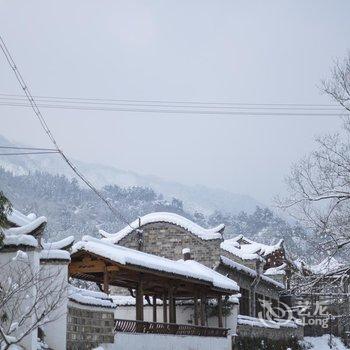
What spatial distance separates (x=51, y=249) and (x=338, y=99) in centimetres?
799

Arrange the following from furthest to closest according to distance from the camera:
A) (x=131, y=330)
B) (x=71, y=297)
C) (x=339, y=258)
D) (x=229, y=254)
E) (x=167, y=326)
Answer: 1. (x=229, y=254)
2. (x=167, y=326)
3. (x=131, y=330)
4. (x=339, y=258)
5. (x=71, y=297)

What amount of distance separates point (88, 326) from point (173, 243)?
50.5ft

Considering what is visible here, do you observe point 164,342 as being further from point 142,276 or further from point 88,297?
point 88,297

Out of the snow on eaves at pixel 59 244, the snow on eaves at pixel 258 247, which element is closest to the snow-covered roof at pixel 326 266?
the snow on eaves at pixel 59 244

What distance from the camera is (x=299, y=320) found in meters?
41.9

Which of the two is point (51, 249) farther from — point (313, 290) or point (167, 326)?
point (167, 326)

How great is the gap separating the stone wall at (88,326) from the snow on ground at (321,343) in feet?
84.4

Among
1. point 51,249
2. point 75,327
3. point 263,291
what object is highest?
point 263,291

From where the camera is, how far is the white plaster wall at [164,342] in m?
19.2

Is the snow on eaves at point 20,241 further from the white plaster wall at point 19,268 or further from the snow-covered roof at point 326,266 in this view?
the snow-covered roof at point 326,266

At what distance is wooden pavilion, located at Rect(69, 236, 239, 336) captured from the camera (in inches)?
795

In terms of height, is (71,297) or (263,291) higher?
(263,291)

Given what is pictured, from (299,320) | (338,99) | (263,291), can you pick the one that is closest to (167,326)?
(338,99)

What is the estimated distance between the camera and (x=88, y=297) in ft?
57.3
